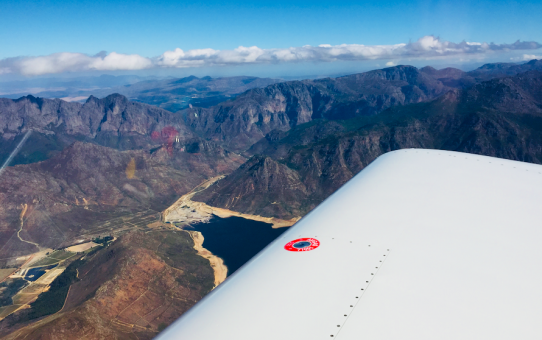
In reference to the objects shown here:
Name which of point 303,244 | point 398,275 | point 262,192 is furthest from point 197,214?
point 398,275

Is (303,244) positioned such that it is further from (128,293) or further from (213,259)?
(213,259)

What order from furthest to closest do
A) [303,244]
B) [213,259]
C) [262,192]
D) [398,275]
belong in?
[262,192]
[213,259]
[303,244]
[398,275]

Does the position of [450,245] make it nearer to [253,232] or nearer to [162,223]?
[253,232]

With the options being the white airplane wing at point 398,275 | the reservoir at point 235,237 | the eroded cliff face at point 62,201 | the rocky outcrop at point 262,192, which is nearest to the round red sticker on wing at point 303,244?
the white airplane wing at point 398,275

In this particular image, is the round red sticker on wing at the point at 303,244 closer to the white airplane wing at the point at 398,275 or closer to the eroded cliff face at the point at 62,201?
the white airplane wing at the point at 398,275

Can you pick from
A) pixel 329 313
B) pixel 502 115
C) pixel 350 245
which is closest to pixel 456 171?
pixel 350 245

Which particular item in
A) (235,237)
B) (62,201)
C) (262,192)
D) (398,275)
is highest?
(398,275)

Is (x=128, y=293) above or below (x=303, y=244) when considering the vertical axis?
below
